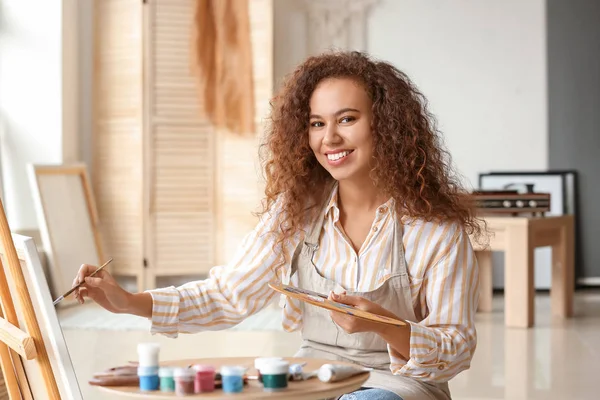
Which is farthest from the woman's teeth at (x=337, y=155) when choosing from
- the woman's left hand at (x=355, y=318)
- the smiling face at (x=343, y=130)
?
the woman's left hand at (x=355, y=318)

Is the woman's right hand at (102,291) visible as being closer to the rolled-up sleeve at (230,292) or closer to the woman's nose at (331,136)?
the rolled-up sleeve at (230,292)

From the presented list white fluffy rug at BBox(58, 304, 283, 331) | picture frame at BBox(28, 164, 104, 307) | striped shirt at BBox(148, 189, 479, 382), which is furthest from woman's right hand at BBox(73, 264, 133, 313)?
picture frame at BBox(28, 164, 104, 307)

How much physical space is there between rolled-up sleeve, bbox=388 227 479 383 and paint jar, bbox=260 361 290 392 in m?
0.48

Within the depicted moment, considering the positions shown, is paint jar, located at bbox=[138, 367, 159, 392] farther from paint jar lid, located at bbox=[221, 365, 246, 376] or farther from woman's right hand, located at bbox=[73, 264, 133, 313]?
woman's right hand, located at bbox=[73, 264, 133, 313]

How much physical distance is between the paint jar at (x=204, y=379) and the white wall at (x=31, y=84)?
16.1ft

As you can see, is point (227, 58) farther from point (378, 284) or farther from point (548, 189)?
point (378, 284)

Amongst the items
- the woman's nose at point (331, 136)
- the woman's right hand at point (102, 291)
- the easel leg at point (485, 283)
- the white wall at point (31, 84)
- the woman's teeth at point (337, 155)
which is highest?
the white wall at point (31, 84)

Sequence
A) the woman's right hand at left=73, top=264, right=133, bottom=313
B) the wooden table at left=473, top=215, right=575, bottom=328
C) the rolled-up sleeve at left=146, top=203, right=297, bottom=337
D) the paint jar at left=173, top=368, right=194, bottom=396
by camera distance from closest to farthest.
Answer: the paint jar at left=173, top=368, right=194, bottom=396 → the woman's right hand at left=73, top=264, right=133, bottom=313 → the rolled-up sleeve at left=146, top=203, right=297, bottom=337 → the wooden table at left=473, top=215, right=575, bottom=328

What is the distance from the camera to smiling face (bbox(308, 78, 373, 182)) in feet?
6.89

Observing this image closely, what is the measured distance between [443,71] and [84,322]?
3.18m

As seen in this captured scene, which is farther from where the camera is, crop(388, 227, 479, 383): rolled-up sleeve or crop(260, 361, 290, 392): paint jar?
crop(388, 227, 479, 383): rolled-up sleeve

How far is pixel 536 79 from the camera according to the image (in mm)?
Answer: 6695

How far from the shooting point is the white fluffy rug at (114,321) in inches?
201

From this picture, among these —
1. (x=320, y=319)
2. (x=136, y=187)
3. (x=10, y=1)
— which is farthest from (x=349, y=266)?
(x=10, y=1)
